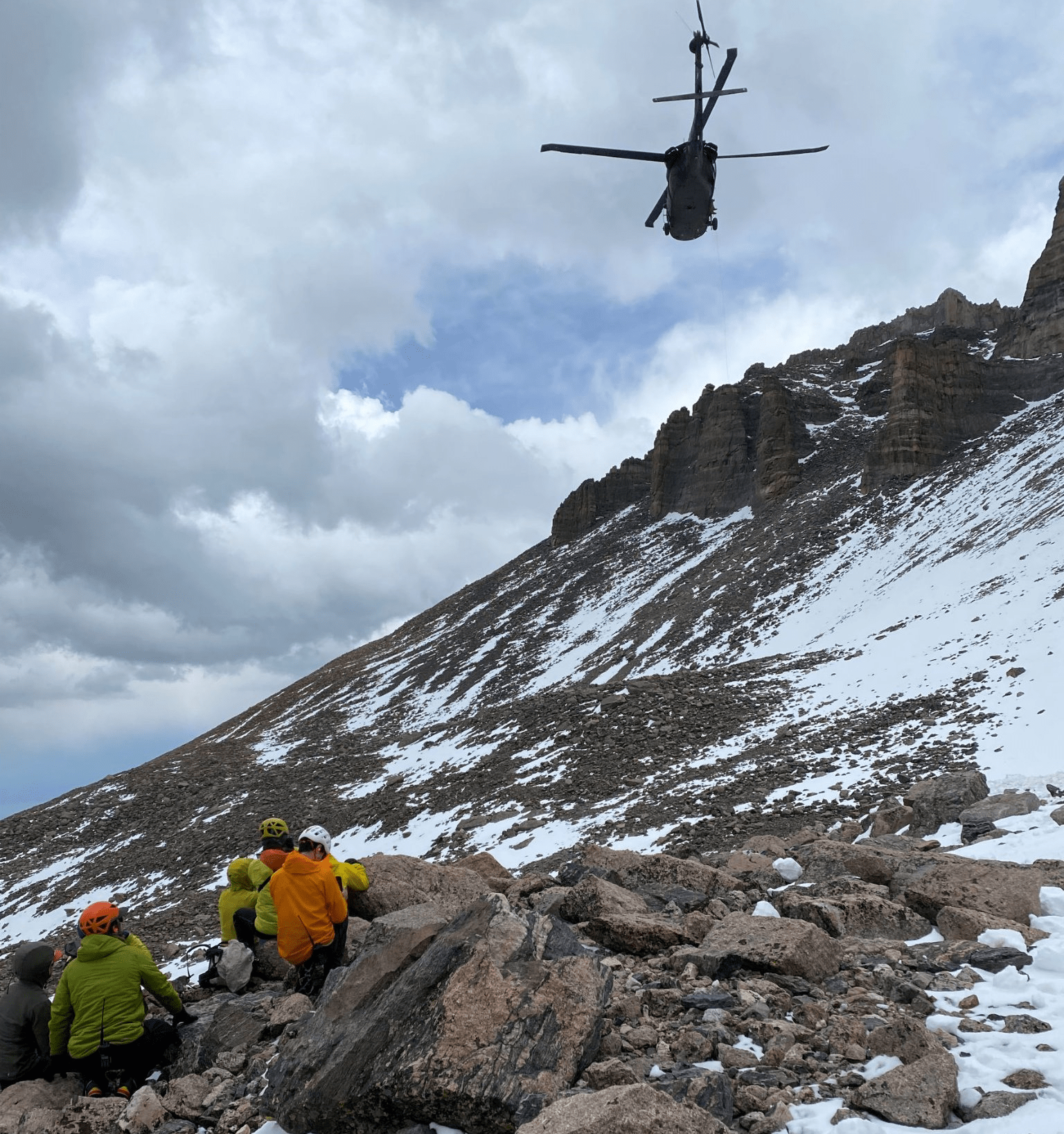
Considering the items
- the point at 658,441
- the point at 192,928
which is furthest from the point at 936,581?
the point at 658,441

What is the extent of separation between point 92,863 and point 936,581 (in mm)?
39181

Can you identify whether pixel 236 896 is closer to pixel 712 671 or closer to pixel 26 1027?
pixel 26 1027

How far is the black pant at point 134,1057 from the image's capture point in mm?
6277

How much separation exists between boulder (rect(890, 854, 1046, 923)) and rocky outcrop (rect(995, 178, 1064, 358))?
7413 centimetres

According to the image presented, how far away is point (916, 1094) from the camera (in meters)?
4.10

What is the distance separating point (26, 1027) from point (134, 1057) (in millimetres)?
999

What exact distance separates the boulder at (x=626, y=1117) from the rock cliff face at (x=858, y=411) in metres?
61.2

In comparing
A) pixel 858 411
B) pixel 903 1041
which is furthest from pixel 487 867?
pixel 858 411

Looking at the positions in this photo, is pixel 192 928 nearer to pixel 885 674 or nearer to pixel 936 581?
pixel 885 674

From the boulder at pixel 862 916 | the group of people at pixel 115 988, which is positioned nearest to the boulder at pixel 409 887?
the group of people at pixel 115 988

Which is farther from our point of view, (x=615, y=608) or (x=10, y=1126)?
(x=615, y=608)

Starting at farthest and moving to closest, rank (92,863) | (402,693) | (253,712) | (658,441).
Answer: (658,441) < (253,712) < (402,693) < (92,863)

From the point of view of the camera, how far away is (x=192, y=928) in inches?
683

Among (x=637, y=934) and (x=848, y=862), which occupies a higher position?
(x=637, y=934)
